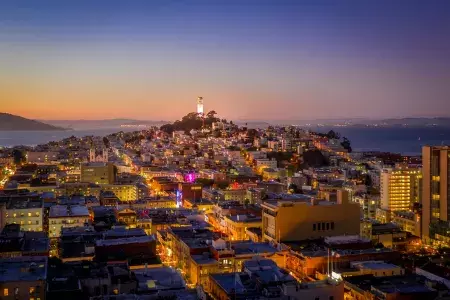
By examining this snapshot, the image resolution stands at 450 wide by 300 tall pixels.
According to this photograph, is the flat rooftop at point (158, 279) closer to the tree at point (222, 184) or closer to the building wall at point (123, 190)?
the building wall at point (123, 190)

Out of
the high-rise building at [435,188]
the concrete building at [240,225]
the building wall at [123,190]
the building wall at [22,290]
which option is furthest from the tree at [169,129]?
the building wall at [22,290]

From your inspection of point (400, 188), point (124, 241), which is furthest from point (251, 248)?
point (400, 188)

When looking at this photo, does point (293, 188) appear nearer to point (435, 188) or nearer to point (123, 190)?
point (123, 190)

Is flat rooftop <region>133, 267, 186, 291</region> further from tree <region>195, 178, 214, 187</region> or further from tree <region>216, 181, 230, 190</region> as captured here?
tree <region>195, 178, 214, 187</region>

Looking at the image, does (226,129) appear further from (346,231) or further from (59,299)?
(59,299)

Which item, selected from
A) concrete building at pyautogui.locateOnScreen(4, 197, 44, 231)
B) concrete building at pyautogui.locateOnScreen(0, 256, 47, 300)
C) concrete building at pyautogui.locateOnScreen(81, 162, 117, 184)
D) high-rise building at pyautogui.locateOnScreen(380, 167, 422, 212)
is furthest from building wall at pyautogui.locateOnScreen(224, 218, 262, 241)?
concrete building at pyautogui.locateOnScreen(81, 162, 117, 184)
